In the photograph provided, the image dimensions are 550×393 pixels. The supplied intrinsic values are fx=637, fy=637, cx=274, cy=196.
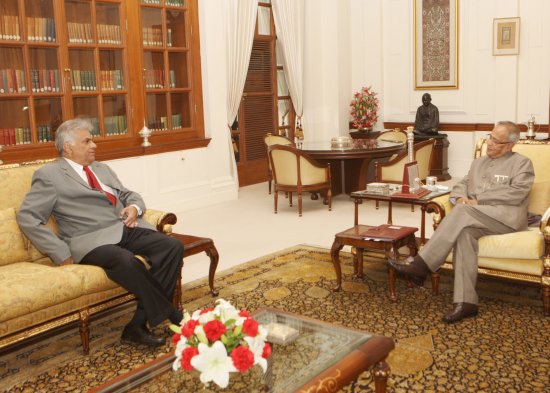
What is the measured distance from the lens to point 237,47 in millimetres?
8766

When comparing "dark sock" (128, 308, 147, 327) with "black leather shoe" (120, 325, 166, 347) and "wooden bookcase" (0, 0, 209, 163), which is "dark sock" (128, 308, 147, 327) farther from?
"wooden bookcase" (0, 0, 209, 163)

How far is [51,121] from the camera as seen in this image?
21.4ft

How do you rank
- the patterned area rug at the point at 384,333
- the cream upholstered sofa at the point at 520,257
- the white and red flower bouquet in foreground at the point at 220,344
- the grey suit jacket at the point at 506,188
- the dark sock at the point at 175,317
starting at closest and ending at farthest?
the white and red flower bouquet in foreground at the point at 220,344
the patterned area rug at the point at 384,333
the dark sock at the point at 175,317
the cream upholstered sofa at the point at 520,257
the grey suit jacket at the point at 506,188

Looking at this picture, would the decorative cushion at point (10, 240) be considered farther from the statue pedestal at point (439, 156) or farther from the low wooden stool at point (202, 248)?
the statue pedestal at point (439, 156)

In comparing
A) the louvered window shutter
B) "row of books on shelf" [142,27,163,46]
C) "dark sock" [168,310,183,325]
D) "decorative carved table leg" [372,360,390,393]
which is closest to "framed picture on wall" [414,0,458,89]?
the louvered window shutter

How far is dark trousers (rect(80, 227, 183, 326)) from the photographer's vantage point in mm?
3570

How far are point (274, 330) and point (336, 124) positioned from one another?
7.83m

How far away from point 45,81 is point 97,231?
10.4 feet

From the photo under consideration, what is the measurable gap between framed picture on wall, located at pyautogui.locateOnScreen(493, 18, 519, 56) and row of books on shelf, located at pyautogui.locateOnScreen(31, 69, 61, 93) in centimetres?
610

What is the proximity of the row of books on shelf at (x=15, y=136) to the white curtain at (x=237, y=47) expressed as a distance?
9.35 feet

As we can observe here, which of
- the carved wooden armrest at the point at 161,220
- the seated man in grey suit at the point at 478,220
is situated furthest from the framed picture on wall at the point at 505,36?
the carved wooden armrest at the point at 161,220

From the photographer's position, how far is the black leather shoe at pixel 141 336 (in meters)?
3.58

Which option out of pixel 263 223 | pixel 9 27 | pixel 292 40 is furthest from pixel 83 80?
pixel 292 40

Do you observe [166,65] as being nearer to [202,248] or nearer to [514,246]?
[202,248]
